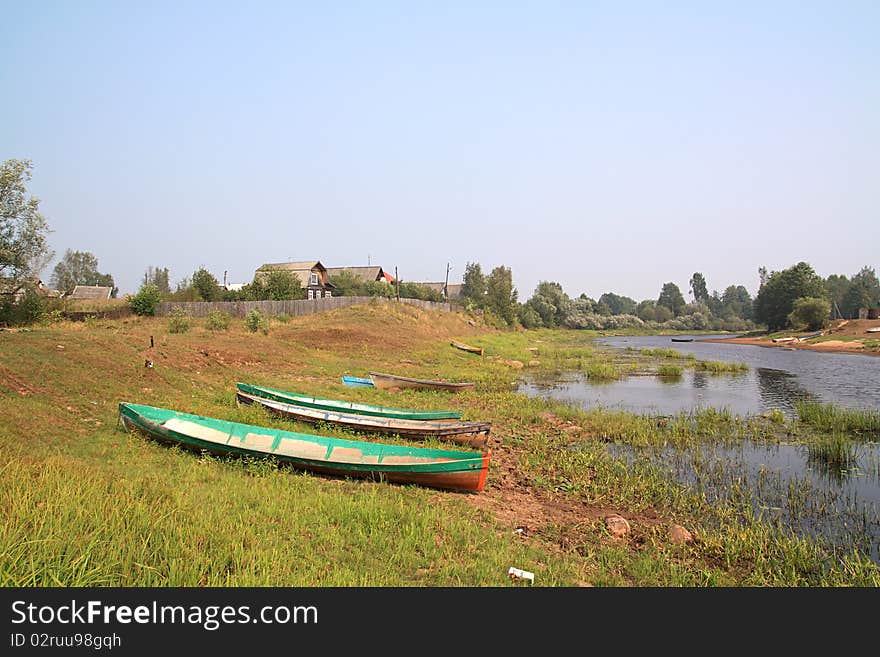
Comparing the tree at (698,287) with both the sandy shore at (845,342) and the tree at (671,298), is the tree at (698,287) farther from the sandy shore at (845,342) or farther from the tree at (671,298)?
the sandy shore at (845,342)

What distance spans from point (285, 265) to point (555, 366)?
41254 mm

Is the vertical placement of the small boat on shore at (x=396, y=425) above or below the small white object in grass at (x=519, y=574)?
above

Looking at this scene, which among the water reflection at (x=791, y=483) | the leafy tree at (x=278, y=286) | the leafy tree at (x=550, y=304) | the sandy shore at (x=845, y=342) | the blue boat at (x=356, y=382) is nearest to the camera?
the water reflection at (x=791, y=483)

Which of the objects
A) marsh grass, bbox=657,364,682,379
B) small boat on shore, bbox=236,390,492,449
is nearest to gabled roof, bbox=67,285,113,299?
marsh grass, bbox=657,364,682,379

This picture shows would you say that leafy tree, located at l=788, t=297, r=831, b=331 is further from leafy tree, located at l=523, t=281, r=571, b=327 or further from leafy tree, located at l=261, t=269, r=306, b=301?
leafy tree, located at l=261, t=269, r=306, b=301

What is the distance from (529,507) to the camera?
9680 mm

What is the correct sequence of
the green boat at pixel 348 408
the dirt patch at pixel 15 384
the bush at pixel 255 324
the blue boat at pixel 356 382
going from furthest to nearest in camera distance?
the bush at pixel 255 324, the blue boat at pixel 356 382, the green boat at pixel 348 408, the dirt patch at pixel 15 384

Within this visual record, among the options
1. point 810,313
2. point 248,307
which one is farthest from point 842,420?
point 810,313

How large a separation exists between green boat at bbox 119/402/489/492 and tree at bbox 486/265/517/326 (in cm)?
6983

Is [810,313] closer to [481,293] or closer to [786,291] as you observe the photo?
[786,291]

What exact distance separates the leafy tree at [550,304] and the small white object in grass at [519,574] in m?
86.2

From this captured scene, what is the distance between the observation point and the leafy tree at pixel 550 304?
4003 inches

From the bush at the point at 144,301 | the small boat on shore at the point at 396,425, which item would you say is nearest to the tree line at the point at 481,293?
the bush at the point at 144,301

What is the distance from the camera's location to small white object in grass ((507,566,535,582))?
251 inches
